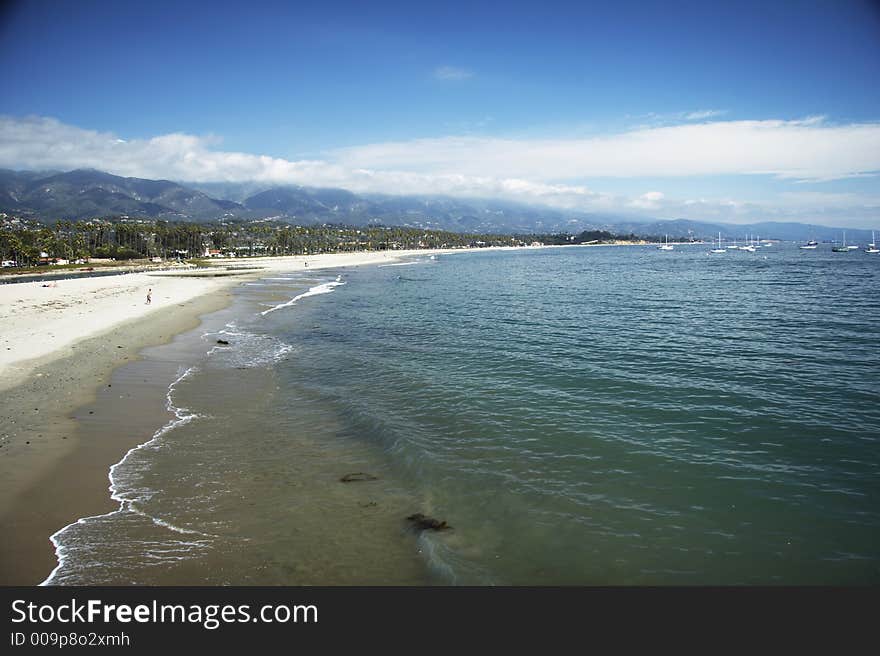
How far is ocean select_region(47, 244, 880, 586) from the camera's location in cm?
779

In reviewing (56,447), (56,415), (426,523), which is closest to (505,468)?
(426,523)

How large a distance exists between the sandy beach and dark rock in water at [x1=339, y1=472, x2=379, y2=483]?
4433mm

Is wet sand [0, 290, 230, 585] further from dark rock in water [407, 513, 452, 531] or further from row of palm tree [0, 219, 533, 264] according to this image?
row of palm tree [0, 219, 533, 264]

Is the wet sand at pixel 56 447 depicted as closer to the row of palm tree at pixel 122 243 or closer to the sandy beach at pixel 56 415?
the sandy beach at pixel 56 415

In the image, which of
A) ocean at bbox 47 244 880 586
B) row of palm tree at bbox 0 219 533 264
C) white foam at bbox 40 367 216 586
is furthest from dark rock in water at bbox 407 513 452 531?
row of palm tree at bbox 0 219 533 264

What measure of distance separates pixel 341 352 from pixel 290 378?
534 cm

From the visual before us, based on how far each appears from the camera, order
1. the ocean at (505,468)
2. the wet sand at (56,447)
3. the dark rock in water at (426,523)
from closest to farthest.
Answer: the ocean at (505,468) < the wet sand at (56,447) < the dark rock in water at (426,523)

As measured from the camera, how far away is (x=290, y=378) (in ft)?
64.0

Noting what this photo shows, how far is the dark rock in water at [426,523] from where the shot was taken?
8.94 m

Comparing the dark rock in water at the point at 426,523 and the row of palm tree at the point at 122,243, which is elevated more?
the row of palm tree at the point at 122,243

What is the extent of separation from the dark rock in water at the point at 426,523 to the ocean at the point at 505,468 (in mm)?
103

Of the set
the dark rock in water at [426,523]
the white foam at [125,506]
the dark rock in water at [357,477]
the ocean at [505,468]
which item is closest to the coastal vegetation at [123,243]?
the ocean at [505,468]

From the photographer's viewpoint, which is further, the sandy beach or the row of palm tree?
the row of palm tree
